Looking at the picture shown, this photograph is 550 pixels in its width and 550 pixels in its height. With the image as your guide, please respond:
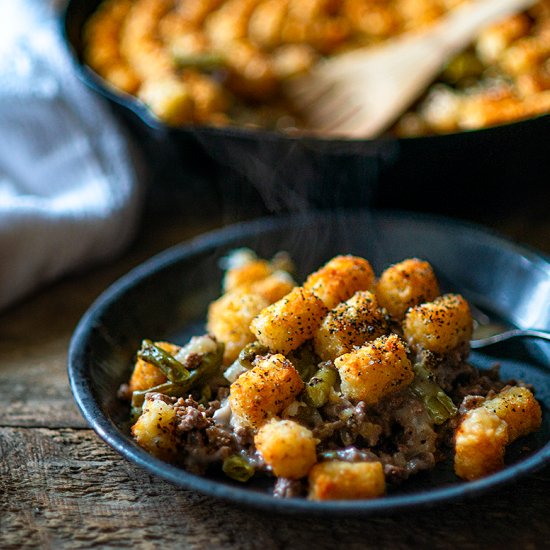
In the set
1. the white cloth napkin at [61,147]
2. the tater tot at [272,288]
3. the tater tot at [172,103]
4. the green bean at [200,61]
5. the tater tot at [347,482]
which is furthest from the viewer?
the green bean at [200,61]

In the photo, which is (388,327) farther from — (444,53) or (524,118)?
(444,53)

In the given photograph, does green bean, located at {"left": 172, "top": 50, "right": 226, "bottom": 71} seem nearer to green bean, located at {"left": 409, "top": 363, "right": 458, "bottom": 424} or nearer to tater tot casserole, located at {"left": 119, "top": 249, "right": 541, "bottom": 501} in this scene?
tater tot casserole, located at {"left": 119, "top": 249, "right": 541, "bottom": 501}

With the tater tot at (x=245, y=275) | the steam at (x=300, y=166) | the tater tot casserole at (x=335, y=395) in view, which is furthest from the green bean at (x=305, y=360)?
the steam at (x=300, y=166)

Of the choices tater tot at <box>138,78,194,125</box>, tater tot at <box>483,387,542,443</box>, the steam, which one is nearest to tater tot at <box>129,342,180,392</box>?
tater tot at <box>483,387,542,443</box>

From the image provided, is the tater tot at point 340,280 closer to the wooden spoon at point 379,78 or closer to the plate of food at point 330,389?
the plate of food at point 330,389

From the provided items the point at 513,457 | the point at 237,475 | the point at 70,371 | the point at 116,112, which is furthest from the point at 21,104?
the point at 513,457

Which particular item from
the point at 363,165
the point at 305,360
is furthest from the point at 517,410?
the point at 363,165
